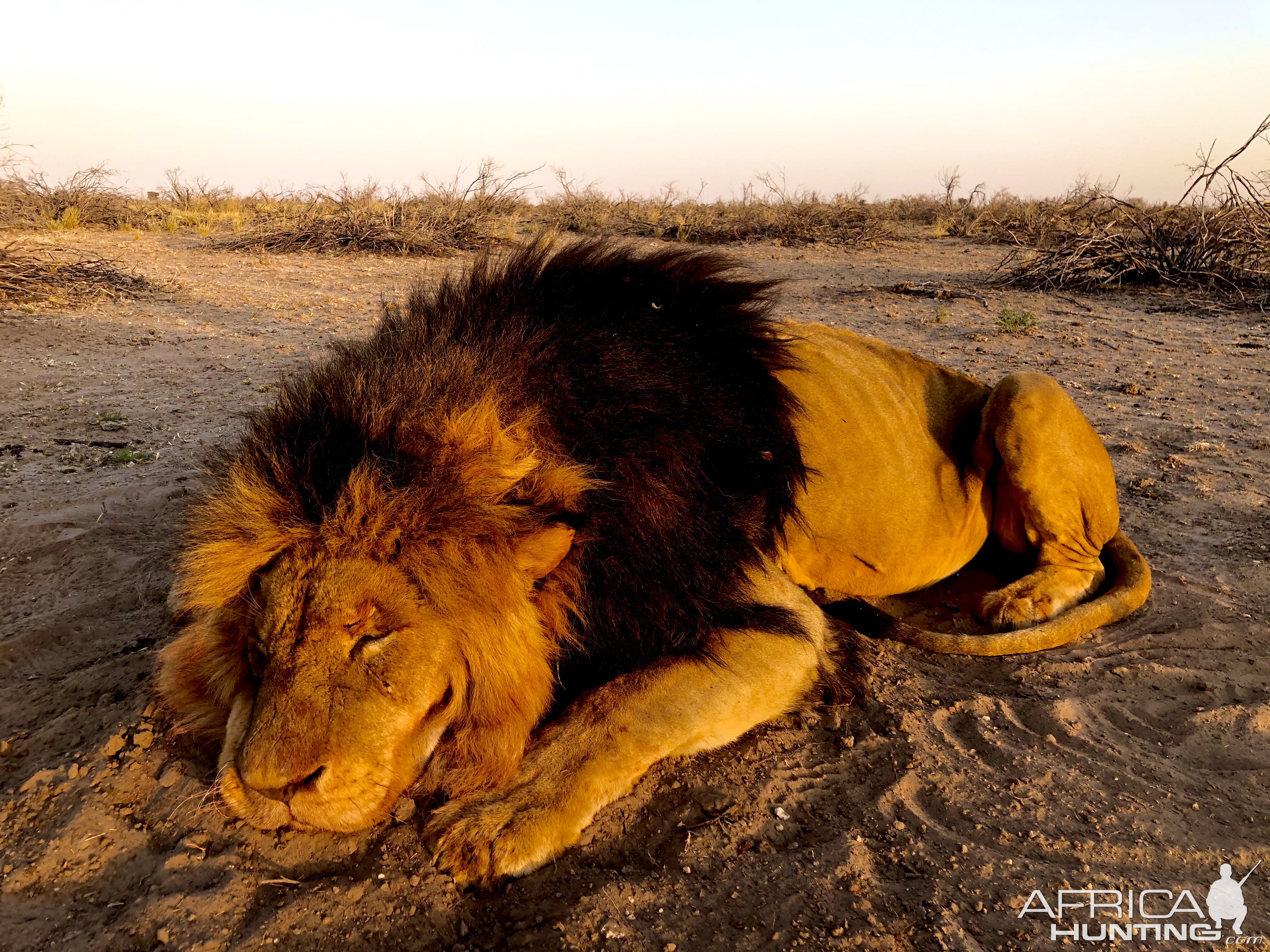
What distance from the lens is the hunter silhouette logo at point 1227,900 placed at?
6.31ft

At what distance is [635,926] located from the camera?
1.89 meters

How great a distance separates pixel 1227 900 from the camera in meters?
1.99

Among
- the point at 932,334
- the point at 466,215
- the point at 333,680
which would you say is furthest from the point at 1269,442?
the point at 466,215

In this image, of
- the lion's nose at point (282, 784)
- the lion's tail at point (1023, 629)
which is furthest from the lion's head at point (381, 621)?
the lion's tail at point (1023, 629)

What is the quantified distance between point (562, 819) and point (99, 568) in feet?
8.17

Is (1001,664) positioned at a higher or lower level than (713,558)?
lower

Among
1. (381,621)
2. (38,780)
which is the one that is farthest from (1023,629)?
(38,780)

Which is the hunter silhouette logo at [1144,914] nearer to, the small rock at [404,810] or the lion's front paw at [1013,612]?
the lion's front paw at [1013,612]

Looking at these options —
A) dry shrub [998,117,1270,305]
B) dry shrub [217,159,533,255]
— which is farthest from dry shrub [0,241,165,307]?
dry shrub [998,117,1270,305]

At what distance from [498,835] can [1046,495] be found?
A: 105 inches

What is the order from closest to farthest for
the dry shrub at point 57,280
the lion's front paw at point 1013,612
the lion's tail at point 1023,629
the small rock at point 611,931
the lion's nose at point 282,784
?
the lion's nose at point 282,784, the small rock at point 611,931, the lion's tail at point 1023,629, the lion's front paw at point 1013,612, the dry shrub at point 57,280

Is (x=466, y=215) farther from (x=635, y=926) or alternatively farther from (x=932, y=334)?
(x=635, y=926)

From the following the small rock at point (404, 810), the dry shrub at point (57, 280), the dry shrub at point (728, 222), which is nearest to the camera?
the small rock at point (404, 810)

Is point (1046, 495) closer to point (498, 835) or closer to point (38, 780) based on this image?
point (498, 835)
